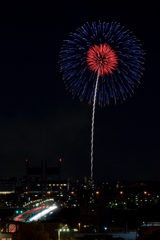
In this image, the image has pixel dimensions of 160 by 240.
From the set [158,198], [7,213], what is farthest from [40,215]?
[158,198]

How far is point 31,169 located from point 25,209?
1416 centimetres

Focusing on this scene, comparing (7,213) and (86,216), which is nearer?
(86,216)

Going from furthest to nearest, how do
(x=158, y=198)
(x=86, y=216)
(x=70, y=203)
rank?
1. (x=158, y=198)
2. (x=70, y=203)
3. (x=86, y=216)

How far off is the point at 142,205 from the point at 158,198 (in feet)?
19.4

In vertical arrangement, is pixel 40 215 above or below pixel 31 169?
below

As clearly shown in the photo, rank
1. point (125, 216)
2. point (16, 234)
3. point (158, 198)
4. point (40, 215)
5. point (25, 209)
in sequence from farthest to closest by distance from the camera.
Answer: point (158, 198)
point (125, 216)
point (25, 209)
point (40, 215)
point (16, 234)

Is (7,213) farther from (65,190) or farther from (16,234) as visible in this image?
(65,190)

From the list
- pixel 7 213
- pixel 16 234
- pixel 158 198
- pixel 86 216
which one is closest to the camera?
pixel 16 234

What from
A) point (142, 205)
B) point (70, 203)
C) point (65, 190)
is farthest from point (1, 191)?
point (142, 205)

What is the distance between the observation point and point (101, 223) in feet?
139

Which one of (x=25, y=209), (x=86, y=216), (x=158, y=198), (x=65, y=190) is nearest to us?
(x=86, y=216)

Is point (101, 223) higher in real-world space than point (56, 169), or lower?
lower

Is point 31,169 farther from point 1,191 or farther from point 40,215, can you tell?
point 1,191

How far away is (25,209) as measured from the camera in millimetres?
46844
